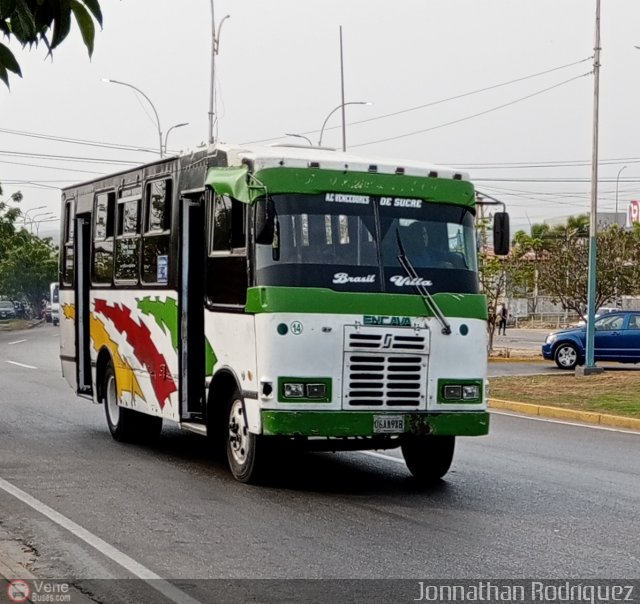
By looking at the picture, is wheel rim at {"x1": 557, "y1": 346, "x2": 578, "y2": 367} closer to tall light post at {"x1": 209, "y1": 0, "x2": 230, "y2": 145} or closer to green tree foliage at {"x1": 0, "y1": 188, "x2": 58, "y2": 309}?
tall light post at {"x1": 209, "y1": 0, "x2": 230, "y2": 145}

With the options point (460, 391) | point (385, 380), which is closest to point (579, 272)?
point (460, 391)

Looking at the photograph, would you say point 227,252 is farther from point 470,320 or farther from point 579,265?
point 579,265

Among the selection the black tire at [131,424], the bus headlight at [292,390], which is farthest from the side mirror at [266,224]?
the black tire at [131,424]

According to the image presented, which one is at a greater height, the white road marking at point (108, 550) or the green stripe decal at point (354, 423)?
the green stripe decal at point (354, 423)

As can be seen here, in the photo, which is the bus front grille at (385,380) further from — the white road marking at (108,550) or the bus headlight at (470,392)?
the white road marking at (108,550)

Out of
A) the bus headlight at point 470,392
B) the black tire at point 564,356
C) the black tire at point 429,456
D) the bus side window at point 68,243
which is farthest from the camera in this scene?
the black tire at point 564,356

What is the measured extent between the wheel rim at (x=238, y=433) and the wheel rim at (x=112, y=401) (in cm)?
373

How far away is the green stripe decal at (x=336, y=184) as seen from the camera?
11.1 metres

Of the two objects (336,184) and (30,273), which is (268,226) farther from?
(30,273)

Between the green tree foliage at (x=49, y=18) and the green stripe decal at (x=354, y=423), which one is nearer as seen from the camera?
the green tree foliage at (x=49, y=18)

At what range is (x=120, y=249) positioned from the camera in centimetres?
1491

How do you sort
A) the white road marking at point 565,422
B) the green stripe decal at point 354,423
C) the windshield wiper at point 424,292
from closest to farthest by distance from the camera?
the green stripe decal at point 354,423
the windshield wiper at point 424,292
the white road marking at point 565,422

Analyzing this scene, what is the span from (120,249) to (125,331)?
98cm

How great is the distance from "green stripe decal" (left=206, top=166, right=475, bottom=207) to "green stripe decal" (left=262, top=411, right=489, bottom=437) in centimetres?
193
